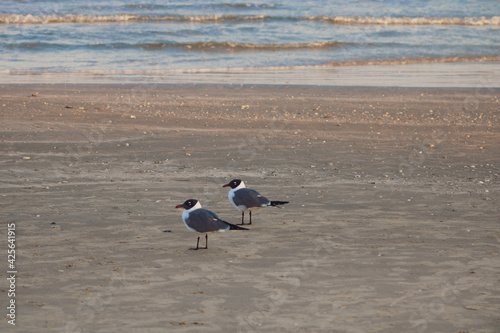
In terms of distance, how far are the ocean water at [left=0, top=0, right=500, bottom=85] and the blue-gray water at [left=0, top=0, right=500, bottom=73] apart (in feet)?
0.14

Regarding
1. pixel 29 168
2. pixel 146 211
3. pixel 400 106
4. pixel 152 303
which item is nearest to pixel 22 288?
pixel 152 303

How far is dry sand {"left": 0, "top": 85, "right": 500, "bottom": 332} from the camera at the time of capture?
556cm

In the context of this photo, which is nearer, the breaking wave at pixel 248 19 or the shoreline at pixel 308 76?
the shoreline at pixel 308 76

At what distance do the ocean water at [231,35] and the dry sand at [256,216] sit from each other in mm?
9298

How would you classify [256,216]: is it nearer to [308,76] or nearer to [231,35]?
[308,76]

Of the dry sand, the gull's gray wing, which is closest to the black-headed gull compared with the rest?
the dry sand

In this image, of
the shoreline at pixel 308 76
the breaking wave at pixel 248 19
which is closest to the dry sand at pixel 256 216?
the shoreline at pixel 308 76

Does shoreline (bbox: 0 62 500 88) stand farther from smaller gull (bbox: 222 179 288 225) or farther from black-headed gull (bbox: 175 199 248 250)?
black-headed gull (bbox: 175 199 248 250)

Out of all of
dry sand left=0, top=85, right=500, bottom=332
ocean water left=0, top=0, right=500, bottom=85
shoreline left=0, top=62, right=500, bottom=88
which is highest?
ocean water left=0, top=0, right=500, bottom=85

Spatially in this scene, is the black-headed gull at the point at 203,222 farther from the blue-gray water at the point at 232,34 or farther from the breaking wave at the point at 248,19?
the breaking wave at the point at 248,19

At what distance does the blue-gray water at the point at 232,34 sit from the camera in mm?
25984

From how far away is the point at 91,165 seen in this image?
10.9m

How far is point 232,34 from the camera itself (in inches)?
1342

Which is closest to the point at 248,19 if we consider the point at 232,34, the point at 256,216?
the point at 232,34
